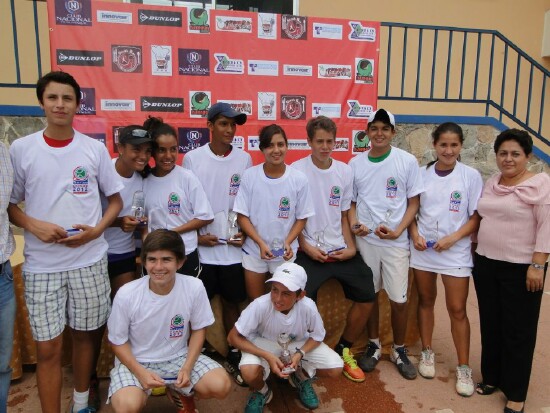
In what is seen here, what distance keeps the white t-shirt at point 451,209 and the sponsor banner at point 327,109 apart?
173 cm

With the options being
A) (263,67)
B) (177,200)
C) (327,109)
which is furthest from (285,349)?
(263,67)

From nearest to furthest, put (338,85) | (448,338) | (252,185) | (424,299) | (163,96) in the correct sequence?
(252,185) < (424,299) < (448,338) < (163,96) < (338,85)

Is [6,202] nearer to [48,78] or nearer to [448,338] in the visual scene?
[48,78]

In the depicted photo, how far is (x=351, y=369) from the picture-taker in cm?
319

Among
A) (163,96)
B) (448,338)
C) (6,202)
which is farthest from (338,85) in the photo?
(6,202)

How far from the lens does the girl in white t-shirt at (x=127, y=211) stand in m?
→ 2.68

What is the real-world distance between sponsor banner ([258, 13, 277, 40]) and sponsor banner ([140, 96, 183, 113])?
41.8 inches

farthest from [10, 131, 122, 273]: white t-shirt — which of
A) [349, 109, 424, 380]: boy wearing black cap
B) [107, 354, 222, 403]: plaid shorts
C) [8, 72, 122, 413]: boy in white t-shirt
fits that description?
[349, 109, 424, 380]: boy wearing black cap

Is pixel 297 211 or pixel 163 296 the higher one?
pixel 297 211

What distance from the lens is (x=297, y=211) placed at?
306 centimetres

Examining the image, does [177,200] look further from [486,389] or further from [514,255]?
[486,389]

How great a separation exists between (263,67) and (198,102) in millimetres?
758

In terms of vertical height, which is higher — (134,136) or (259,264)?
(134,136)

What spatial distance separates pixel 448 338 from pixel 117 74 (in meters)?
3.89
